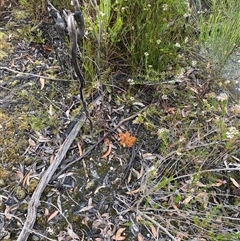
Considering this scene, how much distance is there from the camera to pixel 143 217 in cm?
178

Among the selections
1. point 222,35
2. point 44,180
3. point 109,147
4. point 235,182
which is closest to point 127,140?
point 109,147

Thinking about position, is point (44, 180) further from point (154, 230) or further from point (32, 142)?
point (154, 230)

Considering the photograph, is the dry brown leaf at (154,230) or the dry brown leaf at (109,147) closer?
the dry brown leaf at (154,230)

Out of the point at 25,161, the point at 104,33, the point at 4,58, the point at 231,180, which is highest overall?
the point at 104,33

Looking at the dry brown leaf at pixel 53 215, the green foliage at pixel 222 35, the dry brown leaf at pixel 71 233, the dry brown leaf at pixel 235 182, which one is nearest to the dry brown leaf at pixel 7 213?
the dry brown leaf at pixel 53 215

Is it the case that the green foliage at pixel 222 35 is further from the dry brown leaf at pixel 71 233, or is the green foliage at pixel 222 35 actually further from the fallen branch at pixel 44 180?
the dry brown leaf at pixel 71 233

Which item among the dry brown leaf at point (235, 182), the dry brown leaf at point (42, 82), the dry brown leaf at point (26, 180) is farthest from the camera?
the dry brown leaf at point (42, 82)

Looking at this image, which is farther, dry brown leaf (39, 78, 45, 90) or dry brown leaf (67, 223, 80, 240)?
dry brown leaf (39, 78, 45, 90)

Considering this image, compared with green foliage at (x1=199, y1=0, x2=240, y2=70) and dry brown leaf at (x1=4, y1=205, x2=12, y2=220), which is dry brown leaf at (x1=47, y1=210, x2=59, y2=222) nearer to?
dry brown leaf at (x1=4, y1=205, x2=12, y2=220)

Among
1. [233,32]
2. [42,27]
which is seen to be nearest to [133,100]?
[233,32]

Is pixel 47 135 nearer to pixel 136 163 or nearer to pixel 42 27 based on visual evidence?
pixel 136 163

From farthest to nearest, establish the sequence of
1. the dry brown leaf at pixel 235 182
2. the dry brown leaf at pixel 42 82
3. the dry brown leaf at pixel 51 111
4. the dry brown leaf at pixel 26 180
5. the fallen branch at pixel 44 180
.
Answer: the dry brown leaf at pixel 42 82 < the dry brown leaf at pixel 51 111 < the dry brown leaf at pixel 235 182 < the dry brown leaf at pixel 26 180 < the fallen branch at pixel 44 180

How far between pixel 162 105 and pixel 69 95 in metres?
0.64

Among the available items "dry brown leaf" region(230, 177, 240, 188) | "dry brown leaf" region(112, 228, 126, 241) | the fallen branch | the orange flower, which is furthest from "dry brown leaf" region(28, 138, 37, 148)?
"dry brown leaf" region(230, 177, 240, 188)
